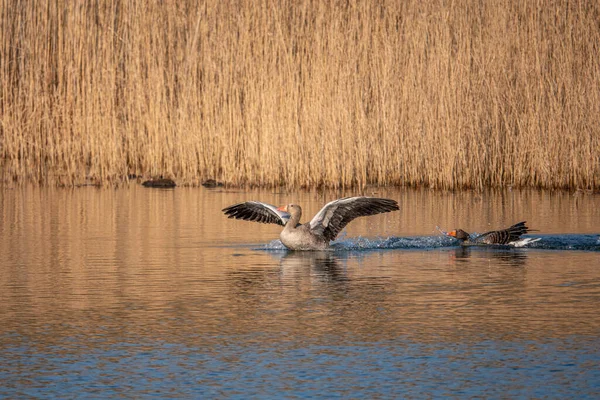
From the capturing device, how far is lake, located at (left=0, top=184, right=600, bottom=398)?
203 inches

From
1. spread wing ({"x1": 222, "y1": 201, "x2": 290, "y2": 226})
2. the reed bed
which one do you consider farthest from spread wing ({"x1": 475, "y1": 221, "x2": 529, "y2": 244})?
the reed bed

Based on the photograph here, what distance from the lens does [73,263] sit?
29.4 feet

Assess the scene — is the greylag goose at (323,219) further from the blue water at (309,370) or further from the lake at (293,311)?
the blue water at (309,370)

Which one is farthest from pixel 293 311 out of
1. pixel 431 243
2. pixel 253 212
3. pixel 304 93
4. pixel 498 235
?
pixel 304 93

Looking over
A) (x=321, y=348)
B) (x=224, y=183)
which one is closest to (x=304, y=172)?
(x=224, y=183)

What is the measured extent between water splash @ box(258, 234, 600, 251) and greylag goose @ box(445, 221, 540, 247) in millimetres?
67

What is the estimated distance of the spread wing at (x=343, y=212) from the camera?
1012 cm

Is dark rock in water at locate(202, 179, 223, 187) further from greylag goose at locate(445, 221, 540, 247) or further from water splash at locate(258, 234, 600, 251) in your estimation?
greylag goose at locate(445, 221, 540, 247)

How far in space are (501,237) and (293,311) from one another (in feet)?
12.2

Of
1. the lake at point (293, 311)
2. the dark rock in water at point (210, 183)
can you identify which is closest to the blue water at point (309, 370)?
the lake at point (293, 311)

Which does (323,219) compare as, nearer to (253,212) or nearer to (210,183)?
(253,212)

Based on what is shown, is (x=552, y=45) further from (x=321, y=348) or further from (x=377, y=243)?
(x=321, y=348)

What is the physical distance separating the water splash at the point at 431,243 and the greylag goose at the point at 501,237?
7 centimetres

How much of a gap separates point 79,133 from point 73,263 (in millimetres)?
8299
